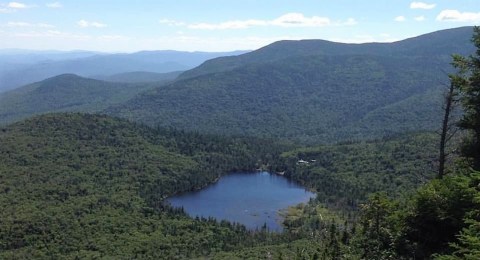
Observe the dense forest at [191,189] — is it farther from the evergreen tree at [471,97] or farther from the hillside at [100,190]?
the hillside at [100,190]

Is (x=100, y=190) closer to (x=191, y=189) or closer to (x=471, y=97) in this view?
(x=191, y=189)

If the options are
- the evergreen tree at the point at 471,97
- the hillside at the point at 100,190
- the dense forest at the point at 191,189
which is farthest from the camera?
the hillside at the point at 100,190

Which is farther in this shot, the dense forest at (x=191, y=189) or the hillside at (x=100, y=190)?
the hillside at (x=100, y=190)

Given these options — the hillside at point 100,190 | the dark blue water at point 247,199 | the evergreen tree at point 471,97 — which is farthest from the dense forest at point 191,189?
the dark blue water at point 247,199

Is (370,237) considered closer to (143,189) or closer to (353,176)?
(143,189)

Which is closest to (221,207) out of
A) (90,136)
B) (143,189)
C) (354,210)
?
(143,189)

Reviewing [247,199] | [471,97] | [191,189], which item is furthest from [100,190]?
[471,97]

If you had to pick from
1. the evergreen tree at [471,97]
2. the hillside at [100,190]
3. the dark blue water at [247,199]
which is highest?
the evergreen tree at [471,97]
